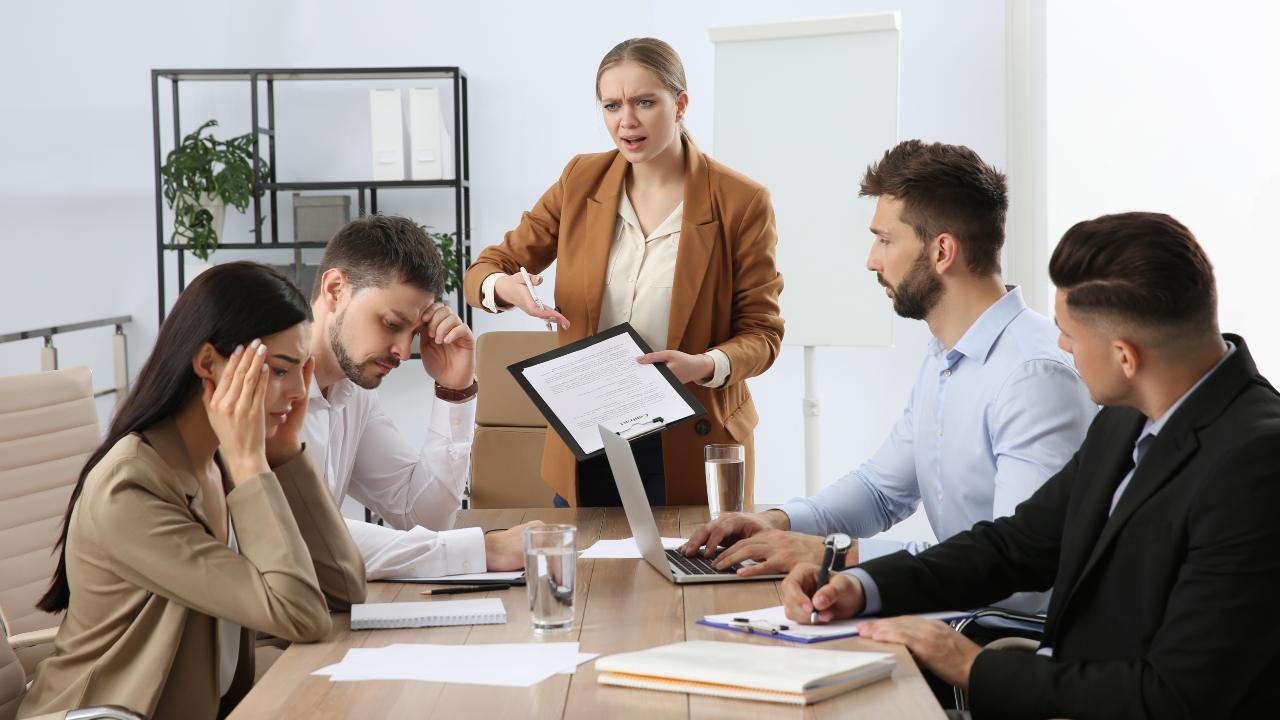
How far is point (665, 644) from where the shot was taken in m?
1.47

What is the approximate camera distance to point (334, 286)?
226 cm

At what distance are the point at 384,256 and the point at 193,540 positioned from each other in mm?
803

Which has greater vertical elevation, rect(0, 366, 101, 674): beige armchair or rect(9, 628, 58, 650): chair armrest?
rect(0, 366, 101, 674): beige armchair

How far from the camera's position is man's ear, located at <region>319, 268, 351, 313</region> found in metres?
2.25

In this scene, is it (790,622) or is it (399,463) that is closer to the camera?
(790,622)

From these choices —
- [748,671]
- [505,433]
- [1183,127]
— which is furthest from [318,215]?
[748,671]

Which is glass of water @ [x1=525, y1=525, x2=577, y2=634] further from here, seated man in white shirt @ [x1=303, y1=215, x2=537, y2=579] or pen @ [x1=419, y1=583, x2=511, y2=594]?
seated man in white shirt @ [x1=303, y1=215, x2=537, y2=579]

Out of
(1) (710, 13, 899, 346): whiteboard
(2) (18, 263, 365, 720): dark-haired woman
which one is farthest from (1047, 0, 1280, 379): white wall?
(2) (18, 263, 365, 720): dark-haired woman

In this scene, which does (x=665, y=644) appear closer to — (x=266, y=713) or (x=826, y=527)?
(x=266, y=713)

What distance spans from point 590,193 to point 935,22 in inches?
94.2

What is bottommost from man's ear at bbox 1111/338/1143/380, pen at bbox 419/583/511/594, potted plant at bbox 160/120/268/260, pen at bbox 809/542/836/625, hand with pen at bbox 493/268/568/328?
pen at bbox 419/583/511/594

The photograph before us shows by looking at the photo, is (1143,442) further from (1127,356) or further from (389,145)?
(389,145)

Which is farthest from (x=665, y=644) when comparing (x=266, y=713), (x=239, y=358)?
(x=239, y=358)

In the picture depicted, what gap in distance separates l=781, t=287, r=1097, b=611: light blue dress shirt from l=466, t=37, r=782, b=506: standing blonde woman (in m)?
0.37
